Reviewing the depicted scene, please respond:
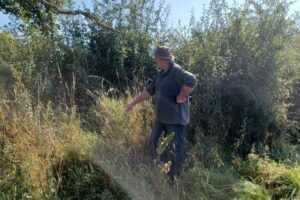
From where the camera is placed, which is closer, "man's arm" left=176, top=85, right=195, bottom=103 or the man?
"man's arm" left=176, top=85, right=195, bottom=103

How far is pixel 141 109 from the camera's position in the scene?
4648 mm

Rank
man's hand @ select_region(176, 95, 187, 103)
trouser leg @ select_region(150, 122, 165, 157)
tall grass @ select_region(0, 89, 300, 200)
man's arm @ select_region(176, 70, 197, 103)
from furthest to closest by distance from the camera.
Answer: trouser leg @ select_region(150, 122, 165, 157) → man's hand @ select_region(176, 95, 187, 103) → man's arm @ select_region(176, 70, 197, 103) → tall grass @ select_region(0, 89, 300, 200)

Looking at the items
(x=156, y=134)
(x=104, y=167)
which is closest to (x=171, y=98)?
(x=156, y=134)

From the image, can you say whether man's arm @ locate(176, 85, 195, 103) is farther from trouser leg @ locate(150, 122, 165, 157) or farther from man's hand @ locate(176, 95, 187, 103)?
trouser leg @ locate(150, 122, 165, 157)

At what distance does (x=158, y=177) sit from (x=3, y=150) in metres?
1.76

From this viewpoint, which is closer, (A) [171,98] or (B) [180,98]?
(B) [180,98]

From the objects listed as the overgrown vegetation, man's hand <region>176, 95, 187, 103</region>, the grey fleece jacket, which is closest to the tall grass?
the overgrown vegetation

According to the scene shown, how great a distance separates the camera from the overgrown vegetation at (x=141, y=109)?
3.49 meters

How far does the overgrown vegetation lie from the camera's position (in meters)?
3.49

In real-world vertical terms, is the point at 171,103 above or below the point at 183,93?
below

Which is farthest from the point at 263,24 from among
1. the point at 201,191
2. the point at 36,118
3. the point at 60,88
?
the point at 36,118

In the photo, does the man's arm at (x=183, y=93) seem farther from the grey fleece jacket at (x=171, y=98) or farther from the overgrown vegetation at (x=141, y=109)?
the overgrown vegetation at (x=141, y=109)

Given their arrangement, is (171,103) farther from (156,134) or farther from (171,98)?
(156,134)

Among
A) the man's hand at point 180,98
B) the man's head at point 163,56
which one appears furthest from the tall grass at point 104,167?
the man's head at point 163,56
